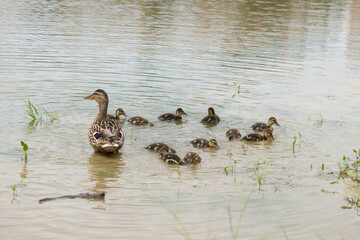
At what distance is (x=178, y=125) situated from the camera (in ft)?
31.4

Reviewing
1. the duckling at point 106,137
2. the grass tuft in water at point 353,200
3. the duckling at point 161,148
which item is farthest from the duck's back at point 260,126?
the grass tuft in water at point 353,200

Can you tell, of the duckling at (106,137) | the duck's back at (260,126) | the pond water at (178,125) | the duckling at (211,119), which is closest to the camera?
the pond water at (178,125)

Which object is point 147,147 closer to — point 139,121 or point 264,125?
point 139,121

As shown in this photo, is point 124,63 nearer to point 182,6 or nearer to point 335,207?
point 335,207

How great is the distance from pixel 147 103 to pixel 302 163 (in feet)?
11.9

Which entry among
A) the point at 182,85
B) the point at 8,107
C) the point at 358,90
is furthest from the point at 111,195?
the point at 358,90

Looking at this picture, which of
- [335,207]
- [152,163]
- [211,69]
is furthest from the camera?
[211,69]

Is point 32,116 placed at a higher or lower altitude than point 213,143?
higher

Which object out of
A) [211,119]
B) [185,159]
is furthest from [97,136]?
[211,119]

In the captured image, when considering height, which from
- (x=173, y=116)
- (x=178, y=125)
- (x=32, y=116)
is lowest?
(x=178, y=125)

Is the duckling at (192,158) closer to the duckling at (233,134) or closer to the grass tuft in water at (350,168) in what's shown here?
the duckling at (233,134)

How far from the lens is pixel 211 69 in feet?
43.9

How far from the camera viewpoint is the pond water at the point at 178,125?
19.2ft

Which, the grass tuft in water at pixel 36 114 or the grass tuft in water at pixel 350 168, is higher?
the grass tuft in water at pixel 36 114
